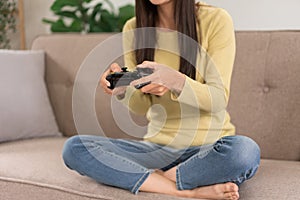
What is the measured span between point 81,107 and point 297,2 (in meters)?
1.02

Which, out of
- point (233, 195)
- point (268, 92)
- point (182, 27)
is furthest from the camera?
point (268, 92)

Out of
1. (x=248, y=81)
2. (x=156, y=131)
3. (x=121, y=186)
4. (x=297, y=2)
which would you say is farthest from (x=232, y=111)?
(x=297, y=2)

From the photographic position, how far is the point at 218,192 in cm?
129

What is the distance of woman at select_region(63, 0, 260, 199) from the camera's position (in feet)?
4.28

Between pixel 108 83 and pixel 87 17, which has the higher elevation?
pixel 108 83

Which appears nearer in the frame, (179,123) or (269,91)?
(179,123)

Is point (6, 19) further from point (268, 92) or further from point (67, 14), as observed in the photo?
point (268, 92)

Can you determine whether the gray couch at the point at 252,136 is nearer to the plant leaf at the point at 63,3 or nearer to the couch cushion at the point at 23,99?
Result: the couch cushion at the point at 23,99

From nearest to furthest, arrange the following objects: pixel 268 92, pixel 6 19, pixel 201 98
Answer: pixel 201 98, pixel 268 92, pixel 6 19

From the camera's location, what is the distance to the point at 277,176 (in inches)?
56.0

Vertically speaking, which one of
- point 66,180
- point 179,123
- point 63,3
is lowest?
point 66,180

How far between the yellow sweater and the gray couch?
7.8 inches

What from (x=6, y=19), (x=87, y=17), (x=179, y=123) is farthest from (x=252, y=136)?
(x=6, y=19)

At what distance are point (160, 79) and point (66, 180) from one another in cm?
40
